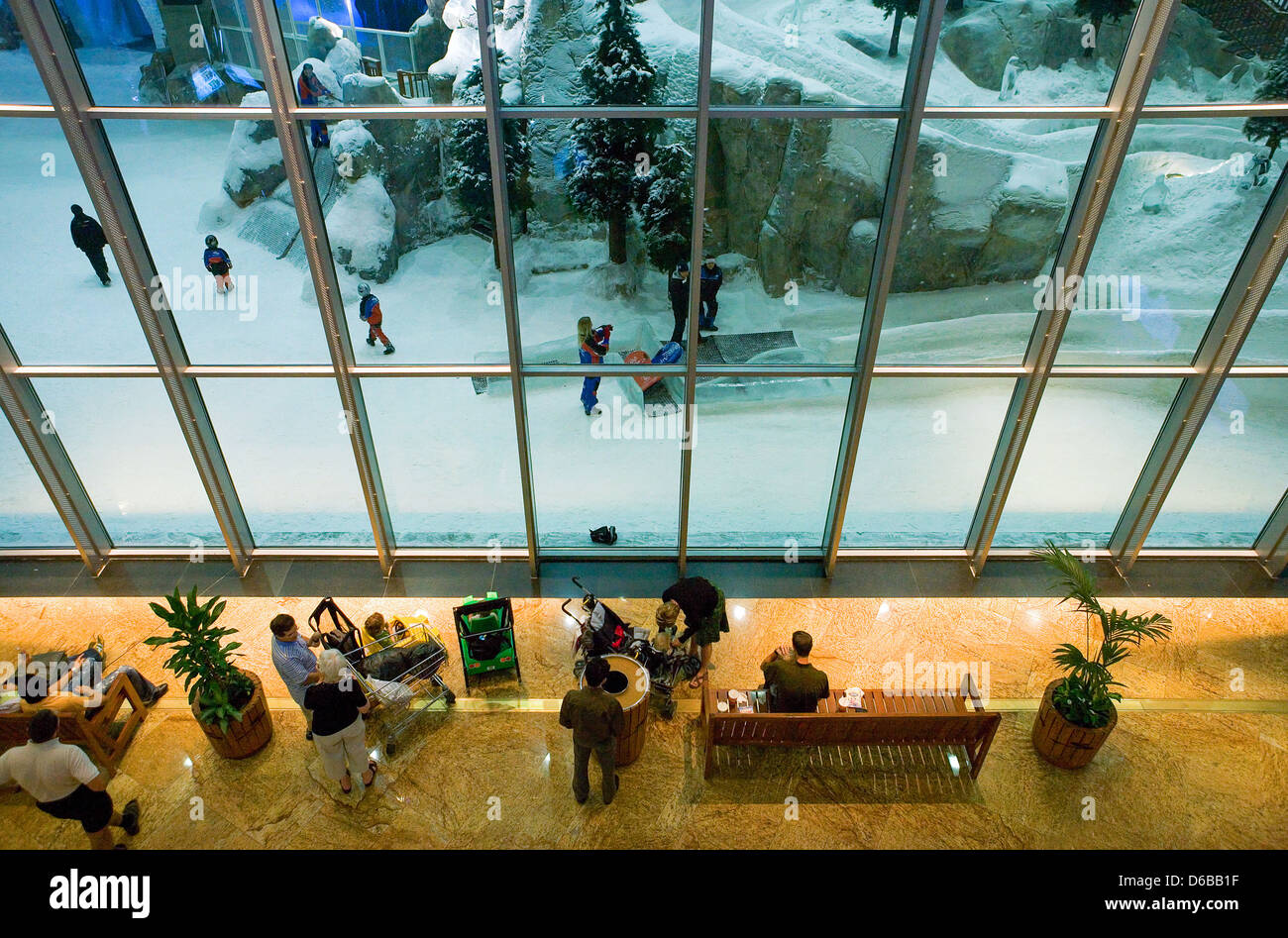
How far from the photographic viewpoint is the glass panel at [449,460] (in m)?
8.65

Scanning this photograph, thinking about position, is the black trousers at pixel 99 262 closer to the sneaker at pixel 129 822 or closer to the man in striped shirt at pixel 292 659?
the man in striped shirt at pixel 292 659

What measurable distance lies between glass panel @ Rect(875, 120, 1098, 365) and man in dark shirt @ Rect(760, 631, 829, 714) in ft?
10.2

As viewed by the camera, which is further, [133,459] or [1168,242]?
[133,459]

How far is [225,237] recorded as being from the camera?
25.4 ft

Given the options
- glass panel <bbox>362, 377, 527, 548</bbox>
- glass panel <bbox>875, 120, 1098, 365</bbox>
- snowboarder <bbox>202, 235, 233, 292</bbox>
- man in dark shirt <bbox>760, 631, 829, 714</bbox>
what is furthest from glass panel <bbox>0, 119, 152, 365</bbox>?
glass panel <bbox>875, 120, 1098, 365</bbox>

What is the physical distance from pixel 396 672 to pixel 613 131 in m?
5.14

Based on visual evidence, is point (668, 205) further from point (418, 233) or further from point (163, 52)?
point (163, 52)

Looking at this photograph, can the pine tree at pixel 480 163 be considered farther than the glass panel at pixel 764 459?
A: No

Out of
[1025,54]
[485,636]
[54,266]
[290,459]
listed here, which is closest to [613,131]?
[1025,54]

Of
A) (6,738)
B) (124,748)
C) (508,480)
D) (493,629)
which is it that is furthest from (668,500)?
(6,738)

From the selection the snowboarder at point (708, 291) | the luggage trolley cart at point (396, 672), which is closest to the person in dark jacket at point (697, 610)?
the luggage trolley cart at point (396, 672)

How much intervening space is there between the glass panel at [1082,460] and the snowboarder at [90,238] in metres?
9.26

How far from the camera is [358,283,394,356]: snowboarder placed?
8039 millimetres
